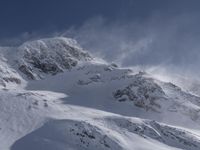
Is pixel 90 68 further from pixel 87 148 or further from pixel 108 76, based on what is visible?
pixel 87 148

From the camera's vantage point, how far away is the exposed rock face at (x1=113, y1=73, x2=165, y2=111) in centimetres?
14975

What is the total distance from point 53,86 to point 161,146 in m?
71.4

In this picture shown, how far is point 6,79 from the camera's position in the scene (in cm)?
16750

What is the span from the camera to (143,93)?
156m

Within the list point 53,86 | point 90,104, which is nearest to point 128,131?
point 90,104

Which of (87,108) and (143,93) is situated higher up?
(143,93)

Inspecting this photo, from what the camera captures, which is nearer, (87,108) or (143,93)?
(87,108)

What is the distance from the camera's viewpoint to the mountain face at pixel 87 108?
100062mm

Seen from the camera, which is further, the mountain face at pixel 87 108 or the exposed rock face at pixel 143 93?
the exposed rock face at pixel 143 93

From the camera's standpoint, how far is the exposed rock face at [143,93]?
149750 millimetres

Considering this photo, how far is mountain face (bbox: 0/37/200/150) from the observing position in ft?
328

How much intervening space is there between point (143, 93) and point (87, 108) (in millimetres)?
26554

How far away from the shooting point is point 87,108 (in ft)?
445

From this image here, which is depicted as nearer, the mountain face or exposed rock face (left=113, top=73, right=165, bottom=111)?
the mountain face
